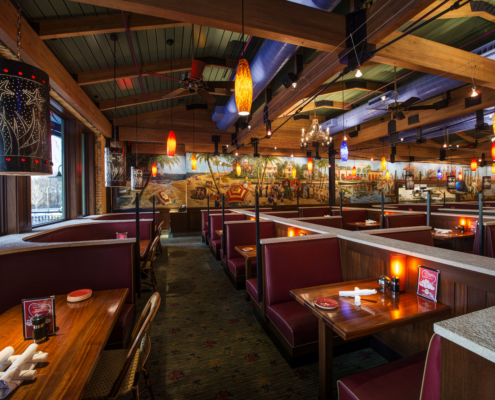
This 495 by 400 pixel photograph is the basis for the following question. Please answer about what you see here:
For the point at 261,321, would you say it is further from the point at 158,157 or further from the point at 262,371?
the point at 158,157

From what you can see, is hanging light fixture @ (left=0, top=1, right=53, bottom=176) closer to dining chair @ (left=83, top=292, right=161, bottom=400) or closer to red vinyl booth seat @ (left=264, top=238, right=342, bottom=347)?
dining chair @ (left=83, top=292, right=161, bottom=400)

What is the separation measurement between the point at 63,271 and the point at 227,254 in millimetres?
2420

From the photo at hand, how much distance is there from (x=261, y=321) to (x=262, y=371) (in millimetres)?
702

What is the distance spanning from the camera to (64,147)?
17.0 feet

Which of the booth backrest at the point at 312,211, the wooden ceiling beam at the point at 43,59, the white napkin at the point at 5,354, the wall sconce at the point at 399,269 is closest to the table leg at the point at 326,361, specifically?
the wall sconce at the point at 399,269

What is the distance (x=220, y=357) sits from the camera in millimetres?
2242

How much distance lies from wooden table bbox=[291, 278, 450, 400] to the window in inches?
175

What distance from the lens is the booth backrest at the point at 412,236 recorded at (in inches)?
108

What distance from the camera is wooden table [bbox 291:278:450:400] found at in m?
1.38

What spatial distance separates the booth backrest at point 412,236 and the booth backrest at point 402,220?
8.63 feet

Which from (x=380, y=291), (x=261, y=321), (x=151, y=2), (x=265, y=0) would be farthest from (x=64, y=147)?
(x=380, y=291)

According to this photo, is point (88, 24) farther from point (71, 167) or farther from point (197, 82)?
point (71, 167)

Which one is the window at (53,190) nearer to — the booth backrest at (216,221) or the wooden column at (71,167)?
the wooden column at (71,167)

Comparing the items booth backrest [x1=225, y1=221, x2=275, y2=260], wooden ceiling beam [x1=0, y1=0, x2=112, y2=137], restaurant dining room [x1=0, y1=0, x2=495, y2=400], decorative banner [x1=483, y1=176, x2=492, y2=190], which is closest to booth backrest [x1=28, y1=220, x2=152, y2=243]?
restaurant dining room [x1=0, y1=0, x2=495, y2=400]
